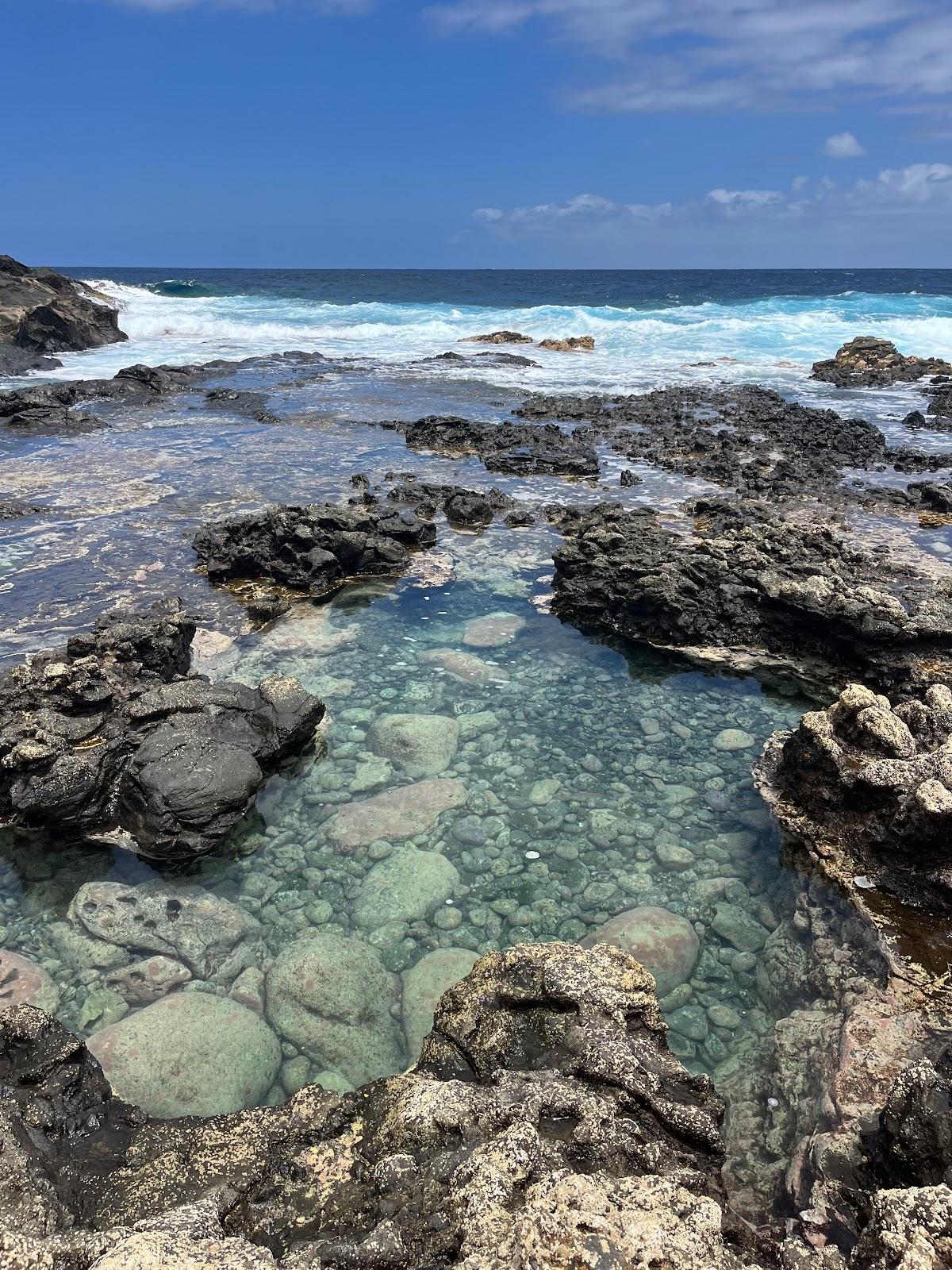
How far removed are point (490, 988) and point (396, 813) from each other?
2.53 m

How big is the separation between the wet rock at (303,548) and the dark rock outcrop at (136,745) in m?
3.28

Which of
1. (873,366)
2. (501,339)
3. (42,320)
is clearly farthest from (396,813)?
(501,339)

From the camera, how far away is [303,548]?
10.9 meters

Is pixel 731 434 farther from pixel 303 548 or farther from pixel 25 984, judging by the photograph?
pixel 25 984

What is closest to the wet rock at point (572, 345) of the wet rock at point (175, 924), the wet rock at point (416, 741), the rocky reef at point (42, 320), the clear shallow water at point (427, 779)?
the rocky reef at point (42, 320)

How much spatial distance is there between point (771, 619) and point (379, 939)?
5.89 meters

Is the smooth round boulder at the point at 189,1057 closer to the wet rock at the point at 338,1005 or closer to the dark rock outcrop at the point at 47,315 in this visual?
the wet rock at the point at 338,1005

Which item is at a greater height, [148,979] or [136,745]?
[136,745]

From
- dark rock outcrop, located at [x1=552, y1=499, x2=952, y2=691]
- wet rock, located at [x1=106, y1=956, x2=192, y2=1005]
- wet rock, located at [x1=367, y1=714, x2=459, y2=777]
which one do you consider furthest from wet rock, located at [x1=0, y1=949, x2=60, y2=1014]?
dark rock outcrop, located at [x1=552, y1=499, x2=952, y2=691]

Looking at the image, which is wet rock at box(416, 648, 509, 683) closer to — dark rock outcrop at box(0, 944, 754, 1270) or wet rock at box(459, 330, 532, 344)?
dark rock outcrop at box(0, 944, 754, 1270)

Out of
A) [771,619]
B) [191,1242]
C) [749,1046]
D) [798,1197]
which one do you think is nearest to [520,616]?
[771,619]

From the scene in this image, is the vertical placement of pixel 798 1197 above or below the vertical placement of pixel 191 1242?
below

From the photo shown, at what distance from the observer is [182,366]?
1188 inches

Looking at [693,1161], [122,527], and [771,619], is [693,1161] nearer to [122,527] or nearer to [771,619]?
[771,619]
